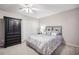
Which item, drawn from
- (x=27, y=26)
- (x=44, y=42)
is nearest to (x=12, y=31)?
(x=27, y=26)

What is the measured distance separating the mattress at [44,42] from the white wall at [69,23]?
0.22 metres

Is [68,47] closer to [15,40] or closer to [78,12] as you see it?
[78,12]

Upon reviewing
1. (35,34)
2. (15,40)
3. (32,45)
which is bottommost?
(32,45)

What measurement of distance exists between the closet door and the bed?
318 mm

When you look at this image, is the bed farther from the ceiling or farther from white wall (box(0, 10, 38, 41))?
the ceiling

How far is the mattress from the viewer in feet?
5.90

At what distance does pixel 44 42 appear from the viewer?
185 cm

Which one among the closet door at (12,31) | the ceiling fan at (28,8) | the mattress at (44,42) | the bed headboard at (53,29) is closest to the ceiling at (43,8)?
the ceiling fan at (28,8)

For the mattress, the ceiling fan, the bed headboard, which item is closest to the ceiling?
the ceiling fan

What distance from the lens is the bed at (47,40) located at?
1.82m

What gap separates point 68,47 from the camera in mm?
1808

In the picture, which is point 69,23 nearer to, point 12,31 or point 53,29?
point 53,29
